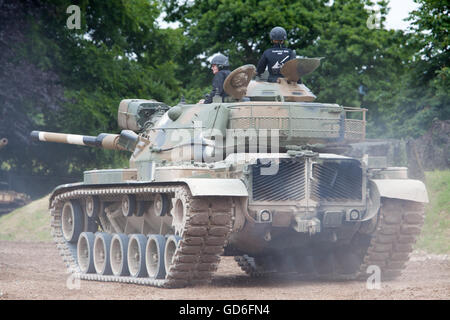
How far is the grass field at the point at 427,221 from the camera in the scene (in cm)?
2347

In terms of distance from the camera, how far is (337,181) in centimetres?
1509

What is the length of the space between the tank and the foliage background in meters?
0.50

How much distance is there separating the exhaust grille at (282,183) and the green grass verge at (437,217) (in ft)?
29.0

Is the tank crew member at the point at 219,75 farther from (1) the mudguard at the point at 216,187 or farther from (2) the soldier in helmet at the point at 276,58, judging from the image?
(1) the mudguard at the point at 216,187

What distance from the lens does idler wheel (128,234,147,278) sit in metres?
16.2

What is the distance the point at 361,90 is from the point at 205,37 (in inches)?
275

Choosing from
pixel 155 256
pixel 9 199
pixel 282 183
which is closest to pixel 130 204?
pixel 155 256

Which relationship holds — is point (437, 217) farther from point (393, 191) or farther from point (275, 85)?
point (393, 191)

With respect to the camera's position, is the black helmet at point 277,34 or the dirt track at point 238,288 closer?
the dirt track at point 238,288

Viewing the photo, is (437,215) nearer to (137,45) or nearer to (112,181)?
(112,181)

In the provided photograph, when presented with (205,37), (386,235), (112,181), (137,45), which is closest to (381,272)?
(386,235)

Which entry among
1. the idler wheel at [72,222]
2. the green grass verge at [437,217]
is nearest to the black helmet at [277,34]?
the idler wheel at [72,222]

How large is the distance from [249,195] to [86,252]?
5.78 meters

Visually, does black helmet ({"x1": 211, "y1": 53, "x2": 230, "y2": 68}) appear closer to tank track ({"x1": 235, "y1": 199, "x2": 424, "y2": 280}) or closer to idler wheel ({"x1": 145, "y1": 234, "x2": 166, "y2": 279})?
idler wheel ({"x1": 145, "y1": 234, "x2": 166, "y2": 279})
